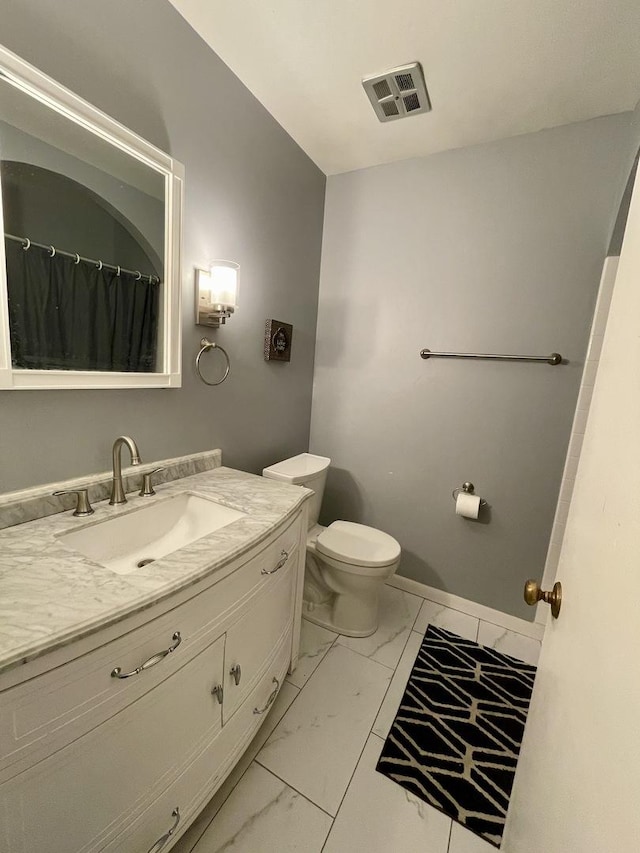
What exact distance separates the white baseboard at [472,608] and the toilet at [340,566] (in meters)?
0.40

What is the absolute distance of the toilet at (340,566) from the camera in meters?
1.61

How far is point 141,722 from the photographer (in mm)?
698

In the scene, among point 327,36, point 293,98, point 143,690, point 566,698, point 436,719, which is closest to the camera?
point 566,698

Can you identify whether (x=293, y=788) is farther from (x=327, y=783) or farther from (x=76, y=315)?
(x=76, y=315)

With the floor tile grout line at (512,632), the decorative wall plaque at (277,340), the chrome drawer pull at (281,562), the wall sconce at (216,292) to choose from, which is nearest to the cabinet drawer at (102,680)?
the chrome drawer pull at (281,562)

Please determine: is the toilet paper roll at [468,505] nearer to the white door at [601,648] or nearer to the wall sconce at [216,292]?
the white door at [601,648]

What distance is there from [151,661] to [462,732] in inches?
51.0

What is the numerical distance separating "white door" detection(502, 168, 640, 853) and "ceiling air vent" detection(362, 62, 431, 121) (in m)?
1.28

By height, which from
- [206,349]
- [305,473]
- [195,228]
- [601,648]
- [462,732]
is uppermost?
[195,228]

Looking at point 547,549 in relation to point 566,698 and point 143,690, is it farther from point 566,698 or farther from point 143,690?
point 143,690

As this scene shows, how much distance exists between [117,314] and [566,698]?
1.46 metres

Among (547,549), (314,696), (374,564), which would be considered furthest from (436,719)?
(547,549)

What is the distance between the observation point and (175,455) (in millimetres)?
1378

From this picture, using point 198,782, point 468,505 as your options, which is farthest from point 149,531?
point 468,505
